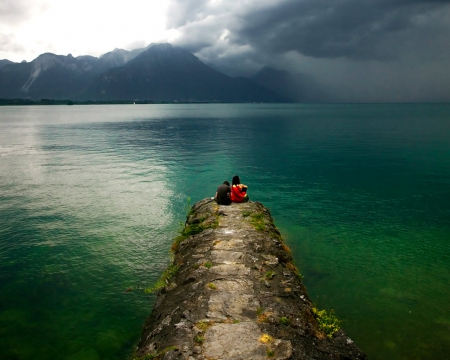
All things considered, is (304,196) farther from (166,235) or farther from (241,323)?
(241,323)

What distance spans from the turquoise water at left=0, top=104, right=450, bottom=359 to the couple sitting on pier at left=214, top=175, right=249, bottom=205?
15.3 ft

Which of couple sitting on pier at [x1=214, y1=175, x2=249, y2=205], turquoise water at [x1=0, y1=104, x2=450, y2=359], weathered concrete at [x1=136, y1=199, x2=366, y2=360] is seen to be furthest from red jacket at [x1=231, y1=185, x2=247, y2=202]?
weathered concrete at [x1=136, y1=199, x2=366, y2=360]

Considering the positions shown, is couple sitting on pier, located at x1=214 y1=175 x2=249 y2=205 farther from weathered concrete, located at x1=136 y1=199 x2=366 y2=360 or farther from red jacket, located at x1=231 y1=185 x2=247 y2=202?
weathered concrete, located at x1=136 y1=199 x2=366 y2=360

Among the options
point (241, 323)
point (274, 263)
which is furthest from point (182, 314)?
point (274, 263)

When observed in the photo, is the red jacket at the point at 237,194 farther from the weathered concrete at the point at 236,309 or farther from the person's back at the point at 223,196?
the weathered concrete at the point at 236,309

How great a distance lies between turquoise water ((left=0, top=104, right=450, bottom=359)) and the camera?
45.1 feet

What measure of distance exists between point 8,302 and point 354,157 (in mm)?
52716

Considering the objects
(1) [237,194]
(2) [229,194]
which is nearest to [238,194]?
(1) [237,194]

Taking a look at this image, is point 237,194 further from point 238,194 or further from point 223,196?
point 223,196

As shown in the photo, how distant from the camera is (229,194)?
75.2 feet

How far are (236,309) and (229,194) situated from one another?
1253cm

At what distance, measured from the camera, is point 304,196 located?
3300cm

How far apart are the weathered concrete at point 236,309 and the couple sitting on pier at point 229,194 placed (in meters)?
5.17

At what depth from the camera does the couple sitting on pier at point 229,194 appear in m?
22.5
